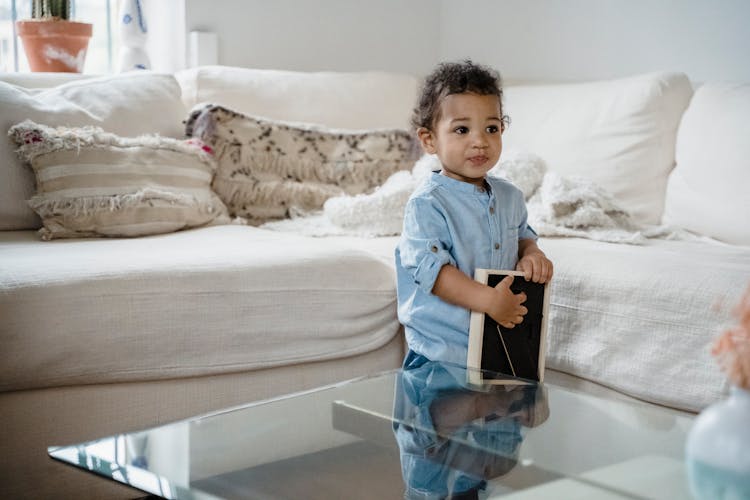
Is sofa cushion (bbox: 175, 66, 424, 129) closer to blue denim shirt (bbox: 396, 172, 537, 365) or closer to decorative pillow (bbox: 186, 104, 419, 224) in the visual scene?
decorative pillow (bbox: 186, 104, 419, 224)

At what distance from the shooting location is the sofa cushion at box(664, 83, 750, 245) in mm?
1996

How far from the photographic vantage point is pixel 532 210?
81.1 inches

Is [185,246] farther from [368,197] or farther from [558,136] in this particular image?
[558,136]

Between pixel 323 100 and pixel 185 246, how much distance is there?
83 cm

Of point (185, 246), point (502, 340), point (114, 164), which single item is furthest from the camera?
point (114, 164)

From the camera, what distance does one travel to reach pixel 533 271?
4.87 feet

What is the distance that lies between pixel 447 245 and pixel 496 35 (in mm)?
1706

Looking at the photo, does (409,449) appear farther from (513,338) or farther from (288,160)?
(288,160)

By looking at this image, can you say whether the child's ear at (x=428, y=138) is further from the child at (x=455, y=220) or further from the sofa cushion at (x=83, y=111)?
the sofa cushion at (x=83, y=111)

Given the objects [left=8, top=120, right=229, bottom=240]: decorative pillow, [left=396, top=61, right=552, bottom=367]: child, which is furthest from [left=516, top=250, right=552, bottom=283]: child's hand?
[left=8, top=120, right=229, bottom=240]: decorative pillow

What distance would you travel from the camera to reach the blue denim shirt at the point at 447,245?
1521mm

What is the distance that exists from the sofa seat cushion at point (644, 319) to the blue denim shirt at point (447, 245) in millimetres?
134

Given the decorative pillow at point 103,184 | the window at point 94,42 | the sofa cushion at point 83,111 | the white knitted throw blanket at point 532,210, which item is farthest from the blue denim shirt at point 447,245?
the window at point 94,42

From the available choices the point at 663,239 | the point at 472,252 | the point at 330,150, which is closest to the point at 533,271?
the point at 472,252
